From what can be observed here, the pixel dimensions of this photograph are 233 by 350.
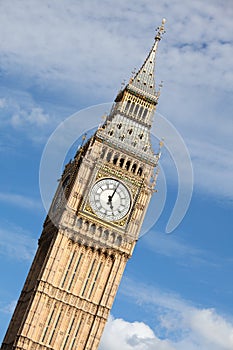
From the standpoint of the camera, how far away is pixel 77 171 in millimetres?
102438

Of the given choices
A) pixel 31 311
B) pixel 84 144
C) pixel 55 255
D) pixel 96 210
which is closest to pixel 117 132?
pixel 84 144

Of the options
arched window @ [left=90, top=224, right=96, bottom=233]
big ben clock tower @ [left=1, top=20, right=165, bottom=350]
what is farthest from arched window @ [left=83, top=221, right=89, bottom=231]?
arched window @ [left=90, top=224, right=96, bottom=233]

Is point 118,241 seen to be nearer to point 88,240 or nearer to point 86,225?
point 88,240

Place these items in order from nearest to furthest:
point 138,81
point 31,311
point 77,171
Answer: point 31,311 < point 77,171 < point 138,81

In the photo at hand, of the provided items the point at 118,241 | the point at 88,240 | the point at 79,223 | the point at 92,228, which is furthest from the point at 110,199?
the point at 88,240

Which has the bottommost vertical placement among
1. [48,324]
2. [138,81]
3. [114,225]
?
[48,324]

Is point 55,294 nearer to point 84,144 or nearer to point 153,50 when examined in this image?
point 84,144

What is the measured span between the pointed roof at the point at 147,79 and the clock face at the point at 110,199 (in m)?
13.8

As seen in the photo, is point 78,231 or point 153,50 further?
point 153,50

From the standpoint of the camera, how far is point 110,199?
100 meters

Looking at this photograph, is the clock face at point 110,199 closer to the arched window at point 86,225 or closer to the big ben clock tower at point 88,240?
the big ben clock tower at point 88,240

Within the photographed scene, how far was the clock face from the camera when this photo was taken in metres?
100

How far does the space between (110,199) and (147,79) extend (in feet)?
61.2

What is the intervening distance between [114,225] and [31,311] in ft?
44.7
